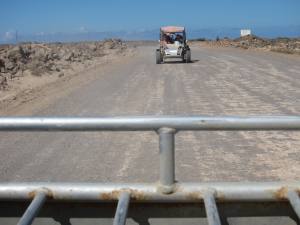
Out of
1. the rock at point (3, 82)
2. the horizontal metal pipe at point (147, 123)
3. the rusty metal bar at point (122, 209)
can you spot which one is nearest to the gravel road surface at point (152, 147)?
the rusty metal bar at point (122, 209)

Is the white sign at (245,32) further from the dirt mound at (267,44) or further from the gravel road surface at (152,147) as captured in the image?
the gravel road surface at (152,147)

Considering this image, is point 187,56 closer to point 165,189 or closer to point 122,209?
point 165,189

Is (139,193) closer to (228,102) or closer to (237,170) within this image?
(237,170)

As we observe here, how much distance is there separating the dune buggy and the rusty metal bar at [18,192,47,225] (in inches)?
1003

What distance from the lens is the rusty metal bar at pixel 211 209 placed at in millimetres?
2595

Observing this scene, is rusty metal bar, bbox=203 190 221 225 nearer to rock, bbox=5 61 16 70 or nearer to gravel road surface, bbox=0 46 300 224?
gravel road surface, bbox=0 46 300 224

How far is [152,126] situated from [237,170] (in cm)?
415

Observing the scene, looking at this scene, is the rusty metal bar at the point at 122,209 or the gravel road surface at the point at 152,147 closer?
the rusty metal bar at the point at 122,209

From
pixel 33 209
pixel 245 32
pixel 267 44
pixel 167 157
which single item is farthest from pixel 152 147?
pixel 245 32

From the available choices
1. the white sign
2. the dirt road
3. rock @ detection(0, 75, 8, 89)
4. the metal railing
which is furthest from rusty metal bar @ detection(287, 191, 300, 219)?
the white sign

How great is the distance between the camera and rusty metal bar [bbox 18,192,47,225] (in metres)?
2.64

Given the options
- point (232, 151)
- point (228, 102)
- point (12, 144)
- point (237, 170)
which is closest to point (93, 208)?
A: point (237, 170)

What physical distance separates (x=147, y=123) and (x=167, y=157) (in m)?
0.24

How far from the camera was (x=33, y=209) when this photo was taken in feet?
9.18
